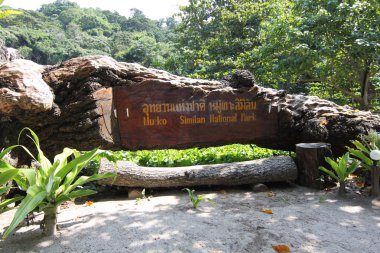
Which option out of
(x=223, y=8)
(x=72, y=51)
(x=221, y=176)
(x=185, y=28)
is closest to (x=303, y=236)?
(x=221, y=176)

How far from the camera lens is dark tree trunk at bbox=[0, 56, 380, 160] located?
379cm

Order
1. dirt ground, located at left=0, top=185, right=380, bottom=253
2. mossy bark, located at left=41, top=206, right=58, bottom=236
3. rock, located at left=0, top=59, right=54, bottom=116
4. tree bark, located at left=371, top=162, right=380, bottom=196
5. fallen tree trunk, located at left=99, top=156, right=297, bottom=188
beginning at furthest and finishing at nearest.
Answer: fallen tree trunk, located at left=99, top=156, right=297, bottom=188 < tree bark, located at left=371, top=162, right=380, bottom=196 < rock, located at left=0, top=59, right=54, bottom=116 < mossy bark, located at left=41, top=206, right=58, bottom=236 < dirt ground, located at left=0, top=185, right=380, bottom=253

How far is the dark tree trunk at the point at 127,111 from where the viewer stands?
3787 millimetres

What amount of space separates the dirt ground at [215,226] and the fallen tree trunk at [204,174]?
27 centimetres

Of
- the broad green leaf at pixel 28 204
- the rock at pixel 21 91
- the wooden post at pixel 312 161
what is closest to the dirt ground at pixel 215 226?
the wooden post at pixel 312 161

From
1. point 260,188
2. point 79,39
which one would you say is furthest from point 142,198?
point 79,39

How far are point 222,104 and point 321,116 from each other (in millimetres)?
1741

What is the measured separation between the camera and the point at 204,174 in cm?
419

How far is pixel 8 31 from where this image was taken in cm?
3897

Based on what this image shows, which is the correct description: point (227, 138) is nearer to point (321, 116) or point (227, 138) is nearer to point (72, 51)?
point (321, 116)

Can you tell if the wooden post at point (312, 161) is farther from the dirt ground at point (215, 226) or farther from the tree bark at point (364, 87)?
the tree bark at point (364, 87)

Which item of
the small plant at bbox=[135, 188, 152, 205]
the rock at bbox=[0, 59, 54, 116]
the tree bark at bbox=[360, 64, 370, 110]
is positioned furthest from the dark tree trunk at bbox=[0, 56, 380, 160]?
the tree bark at bbox=[360, 64, 370, 110]

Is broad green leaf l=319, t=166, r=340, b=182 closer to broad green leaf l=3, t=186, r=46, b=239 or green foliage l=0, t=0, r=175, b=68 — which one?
broad green leaf l=3, t=186, r=46, b=239

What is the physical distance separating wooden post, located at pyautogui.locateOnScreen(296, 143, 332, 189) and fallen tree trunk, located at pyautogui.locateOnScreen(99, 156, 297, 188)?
15 centimetres
